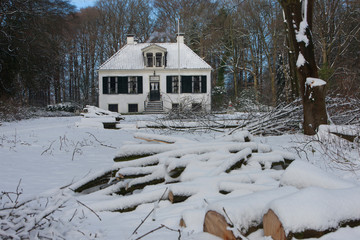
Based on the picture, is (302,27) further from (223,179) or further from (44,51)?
(44,51)

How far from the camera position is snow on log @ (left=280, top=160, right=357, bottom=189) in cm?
211

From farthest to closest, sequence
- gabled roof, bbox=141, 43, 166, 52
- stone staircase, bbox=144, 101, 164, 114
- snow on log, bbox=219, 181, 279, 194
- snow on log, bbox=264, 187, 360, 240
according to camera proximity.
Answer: gabled roof, bbox=141, 43, 166, 52 → stone staircase, bbox=144, 101, 164, 114 → snow on log, bbox=219, 181, 279, 194 → snow on log, bbox=264, 187, 360, 240

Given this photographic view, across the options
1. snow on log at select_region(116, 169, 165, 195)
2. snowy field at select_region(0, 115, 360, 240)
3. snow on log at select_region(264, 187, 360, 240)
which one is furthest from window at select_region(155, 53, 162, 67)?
snow on log at select_region(264, 187, 360, 240)

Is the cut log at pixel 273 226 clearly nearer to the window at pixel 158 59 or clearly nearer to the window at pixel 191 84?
the window at pixel 191 84

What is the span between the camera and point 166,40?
114ft

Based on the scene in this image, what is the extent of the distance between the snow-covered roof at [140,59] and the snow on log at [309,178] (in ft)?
86.2

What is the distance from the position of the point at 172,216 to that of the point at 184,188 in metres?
0.42

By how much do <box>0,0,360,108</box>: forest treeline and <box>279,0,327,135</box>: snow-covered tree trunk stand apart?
922cm

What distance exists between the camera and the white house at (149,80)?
28.4 meters

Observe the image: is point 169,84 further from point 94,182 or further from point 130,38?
point 94,182

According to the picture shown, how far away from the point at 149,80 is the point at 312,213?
2789cm

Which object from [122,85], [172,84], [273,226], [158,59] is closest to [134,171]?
[273,226]

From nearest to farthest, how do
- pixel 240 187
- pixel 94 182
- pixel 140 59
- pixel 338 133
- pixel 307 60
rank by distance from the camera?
pixel 240 187
pixel 94 182
pixel 338 133
pixel 307 60
pixel 140 59

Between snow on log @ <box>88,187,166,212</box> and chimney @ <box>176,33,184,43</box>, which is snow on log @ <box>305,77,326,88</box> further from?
chimney @ <box>176,33,184,43</box>
